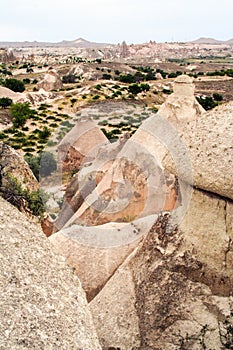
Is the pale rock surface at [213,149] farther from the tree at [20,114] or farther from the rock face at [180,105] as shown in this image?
the tree at [20,114]

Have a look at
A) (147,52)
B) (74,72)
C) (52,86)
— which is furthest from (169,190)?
(147,52)

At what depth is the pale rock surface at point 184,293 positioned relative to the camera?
442cm

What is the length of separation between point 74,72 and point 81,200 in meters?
50.6

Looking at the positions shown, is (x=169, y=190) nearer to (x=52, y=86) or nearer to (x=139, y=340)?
(x=139, y=340)

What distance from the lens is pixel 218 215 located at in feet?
15.0

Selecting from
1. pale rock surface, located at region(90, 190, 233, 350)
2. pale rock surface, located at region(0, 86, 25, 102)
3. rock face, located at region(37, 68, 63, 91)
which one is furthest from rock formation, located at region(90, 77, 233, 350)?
rock face, located at region(37, 68, 63, 91)

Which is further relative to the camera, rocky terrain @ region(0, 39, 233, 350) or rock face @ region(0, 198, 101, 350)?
rocky terrain @ region(0, 39, 233, 350)

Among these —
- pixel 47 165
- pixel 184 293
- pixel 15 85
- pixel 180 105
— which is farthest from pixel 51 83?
pixel 184 293

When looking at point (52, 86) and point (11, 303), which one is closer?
point (11, 303)

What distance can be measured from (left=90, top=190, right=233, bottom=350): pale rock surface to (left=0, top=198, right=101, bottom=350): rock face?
1335mm

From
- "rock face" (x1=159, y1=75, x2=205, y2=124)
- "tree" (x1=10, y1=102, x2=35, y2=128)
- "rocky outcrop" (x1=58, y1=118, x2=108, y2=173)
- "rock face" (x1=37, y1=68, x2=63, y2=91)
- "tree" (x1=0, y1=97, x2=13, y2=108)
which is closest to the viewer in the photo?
"rock face" (x1=159, y1=75, x2=205, y2=124)

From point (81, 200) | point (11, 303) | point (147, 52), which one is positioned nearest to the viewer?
point (11, 303)

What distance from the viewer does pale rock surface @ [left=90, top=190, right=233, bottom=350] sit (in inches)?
174

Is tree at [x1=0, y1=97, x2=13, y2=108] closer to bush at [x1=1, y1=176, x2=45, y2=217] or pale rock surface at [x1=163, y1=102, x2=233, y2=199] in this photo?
bush at [x1=1, y1=176, x2=45, y2=217]
